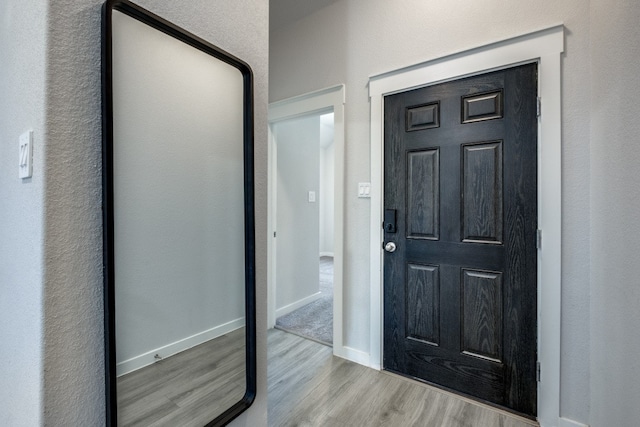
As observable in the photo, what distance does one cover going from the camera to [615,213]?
1.20 meters

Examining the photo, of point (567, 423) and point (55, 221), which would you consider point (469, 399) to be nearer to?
point (567, 423)

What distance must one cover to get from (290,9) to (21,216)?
228cm

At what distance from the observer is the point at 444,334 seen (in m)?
1.82

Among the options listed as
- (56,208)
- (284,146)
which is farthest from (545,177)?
(284,146)

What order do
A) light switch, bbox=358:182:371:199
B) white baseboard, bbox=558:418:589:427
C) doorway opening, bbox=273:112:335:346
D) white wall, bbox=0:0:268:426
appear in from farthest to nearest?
doorway opening, bbox=273:112:335:346 → light switch, bbox=358:182:371:199 → white baseboard, bbox=558:418:589:427 → white wall, bbox=0:0:268:426

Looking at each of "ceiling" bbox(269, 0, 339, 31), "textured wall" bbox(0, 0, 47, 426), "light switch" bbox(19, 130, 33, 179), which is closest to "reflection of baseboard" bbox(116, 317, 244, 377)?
"textured wall" bbox(0, 0, 47, 426)

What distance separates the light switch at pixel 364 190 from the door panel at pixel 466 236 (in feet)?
0.44

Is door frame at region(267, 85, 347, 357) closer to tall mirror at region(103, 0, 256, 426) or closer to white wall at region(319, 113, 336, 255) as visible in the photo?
tall mirror at region(103, 0, 256, 426)

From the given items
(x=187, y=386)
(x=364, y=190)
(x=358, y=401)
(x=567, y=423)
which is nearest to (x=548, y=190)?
(x=364, y=190)

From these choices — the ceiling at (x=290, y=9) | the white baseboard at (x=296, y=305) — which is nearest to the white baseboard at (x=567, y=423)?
the white baseboard at (x=296, y=305)

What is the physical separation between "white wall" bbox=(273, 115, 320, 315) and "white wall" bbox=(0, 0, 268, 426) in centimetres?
211

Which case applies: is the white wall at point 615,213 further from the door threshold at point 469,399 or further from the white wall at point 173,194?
the white wall at point 173,194

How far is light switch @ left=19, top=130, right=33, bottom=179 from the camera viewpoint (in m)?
0.70

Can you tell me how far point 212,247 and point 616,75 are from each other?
1.74 meters
